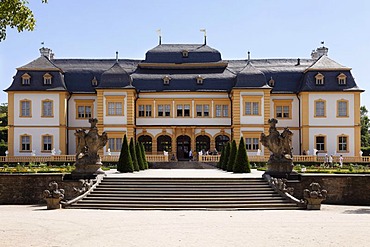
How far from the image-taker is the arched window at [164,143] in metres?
48.0

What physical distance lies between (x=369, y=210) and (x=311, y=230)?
685 cm

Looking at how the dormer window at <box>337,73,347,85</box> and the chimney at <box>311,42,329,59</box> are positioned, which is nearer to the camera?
the dormer window at <box>337,73,347,85</box>

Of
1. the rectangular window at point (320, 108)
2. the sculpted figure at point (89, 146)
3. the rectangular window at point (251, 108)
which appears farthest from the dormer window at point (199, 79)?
the sculpted figure at point (89, 146)

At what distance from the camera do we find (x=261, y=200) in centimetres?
2039

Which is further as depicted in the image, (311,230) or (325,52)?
(325,52)

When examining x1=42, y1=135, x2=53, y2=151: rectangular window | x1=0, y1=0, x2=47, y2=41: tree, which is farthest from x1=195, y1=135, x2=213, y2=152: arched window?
x1=0, y1=0, x2=47, y2=41: tree

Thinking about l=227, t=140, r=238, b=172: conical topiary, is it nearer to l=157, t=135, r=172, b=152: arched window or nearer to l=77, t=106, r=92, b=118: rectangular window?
l=157, t=135, r=172, b=152: arched window

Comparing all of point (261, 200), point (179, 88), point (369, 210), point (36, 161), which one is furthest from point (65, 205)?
point (179, 88)

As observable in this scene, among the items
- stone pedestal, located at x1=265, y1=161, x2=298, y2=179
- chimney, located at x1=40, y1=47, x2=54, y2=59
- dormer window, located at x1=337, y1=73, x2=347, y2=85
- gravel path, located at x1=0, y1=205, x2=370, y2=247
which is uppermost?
chimney, located at x1=40, y1=47, x2=54, y2=59

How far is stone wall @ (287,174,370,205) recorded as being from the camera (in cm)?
2249

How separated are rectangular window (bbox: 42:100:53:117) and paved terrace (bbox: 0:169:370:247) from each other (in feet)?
93.9

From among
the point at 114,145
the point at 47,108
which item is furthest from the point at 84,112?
the point at 114,145

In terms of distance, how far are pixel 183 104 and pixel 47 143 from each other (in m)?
12.1

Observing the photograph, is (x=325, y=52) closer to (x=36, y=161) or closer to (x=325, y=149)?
(x=325, y=149)
